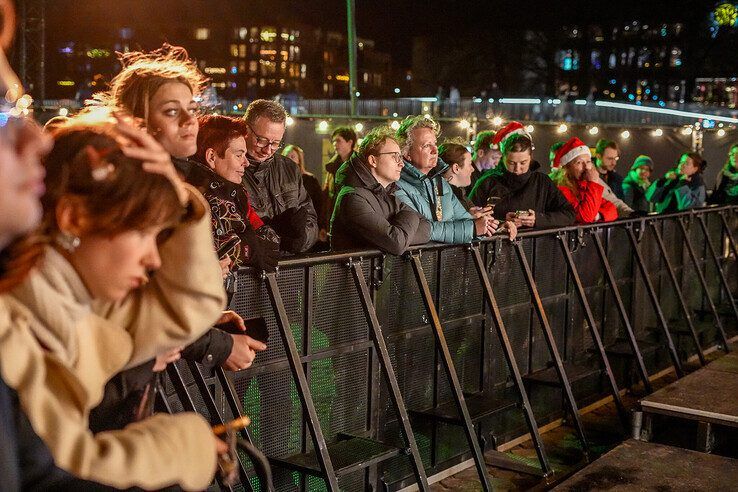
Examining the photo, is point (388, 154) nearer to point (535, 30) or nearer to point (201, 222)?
point (201, 222)

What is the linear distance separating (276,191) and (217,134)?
1.28m

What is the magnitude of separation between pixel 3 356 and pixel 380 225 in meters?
4.21

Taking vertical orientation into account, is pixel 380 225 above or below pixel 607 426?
above

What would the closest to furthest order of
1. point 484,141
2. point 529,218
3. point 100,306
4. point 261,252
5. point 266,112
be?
1. point 100,306
2. point 261,252
3. point 266,112
4. point 529,218
5. point 484,141

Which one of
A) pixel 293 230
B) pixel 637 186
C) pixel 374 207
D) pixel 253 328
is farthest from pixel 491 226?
pixel 637 186

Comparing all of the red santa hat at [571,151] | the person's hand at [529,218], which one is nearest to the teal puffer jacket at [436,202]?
the person's hand at [529,218]

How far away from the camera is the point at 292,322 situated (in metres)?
5.69

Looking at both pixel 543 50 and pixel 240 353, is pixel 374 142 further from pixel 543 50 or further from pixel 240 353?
pixel 543 50

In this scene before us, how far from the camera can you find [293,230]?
248 inches

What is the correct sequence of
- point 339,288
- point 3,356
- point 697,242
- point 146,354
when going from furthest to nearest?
point 697,242 → point 339,288 → point 146,354 → point 3,356

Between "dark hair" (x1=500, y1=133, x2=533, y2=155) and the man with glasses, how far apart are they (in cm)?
257

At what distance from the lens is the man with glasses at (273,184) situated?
6.26m

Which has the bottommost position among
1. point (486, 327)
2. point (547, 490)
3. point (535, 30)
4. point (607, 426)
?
point (607, 426)

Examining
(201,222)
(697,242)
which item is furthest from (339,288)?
(697,242)
